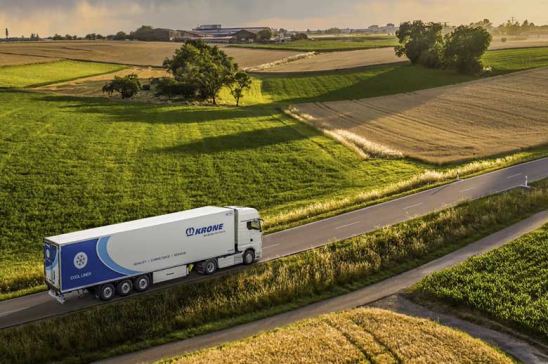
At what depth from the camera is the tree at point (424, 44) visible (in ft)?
403

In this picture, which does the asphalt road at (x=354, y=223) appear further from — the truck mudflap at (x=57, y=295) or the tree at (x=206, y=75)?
the tree at (x=206, y=75)

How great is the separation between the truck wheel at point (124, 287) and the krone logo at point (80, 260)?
7.28ft

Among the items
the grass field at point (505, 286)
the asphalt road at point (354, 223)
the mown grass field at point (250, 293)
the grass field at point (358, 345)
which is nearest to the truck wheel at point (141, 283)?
the mown grass field at point (250, 293)

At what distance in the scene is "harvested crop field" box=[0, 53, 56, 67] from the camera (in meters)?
113

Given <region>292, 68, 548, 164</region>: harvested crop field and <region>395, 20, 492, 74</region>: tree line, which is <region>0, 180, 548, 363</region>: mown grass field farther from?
<region>395, 20, 492, 74</region>: tree line

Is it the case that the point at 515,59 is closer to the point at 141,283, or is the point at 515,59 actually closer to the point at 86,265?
the point at 141,283

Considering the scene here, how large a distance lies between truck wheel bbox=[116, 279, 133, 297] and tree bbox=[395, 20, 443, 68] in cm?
10473

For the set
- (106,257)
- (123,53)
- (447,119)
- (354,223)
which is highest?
(123,53)

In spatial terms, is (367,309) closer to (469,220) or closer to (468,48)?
(469,220)

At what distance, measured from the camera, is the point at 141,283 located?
29094mm

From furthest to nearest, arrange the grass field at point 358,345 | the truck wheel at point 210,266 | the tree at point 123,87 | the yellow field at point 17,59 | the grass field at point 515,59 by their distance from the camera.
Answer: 1. the grass field at point 515,59
2. the yellow field at point 17,59
3. the tree at point 123,87
4. the truck wheel at point 210,266
5. the grass field at point 358,345

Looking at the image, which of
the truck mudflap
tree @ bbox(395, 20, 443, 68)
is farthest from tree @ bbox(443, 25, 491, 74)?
the truck mudflap

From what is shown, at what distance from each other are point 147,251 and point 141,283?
1654 millimetres

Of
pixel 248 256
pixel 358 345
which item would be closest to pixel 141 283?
pixel 248 256
